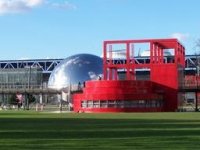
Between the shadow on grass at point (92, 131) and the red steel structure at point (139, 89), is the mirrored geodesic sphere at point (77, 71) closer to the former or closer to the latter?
the red steel structure at point (139, 89)

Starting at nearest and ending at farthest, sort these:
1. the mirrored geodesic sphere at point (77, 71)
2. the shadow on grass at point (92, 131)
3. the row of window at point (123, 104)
A: the shadow on grass at point (92, 131), the row of window at point (123, 104), the mirrored geodesic sphere at point (77, 71)

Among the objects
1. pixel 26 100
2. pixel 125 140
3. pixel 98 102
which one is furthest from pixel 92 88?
pixel 125 140

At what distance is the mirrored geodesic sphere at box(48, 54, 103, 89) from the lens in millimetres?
185875

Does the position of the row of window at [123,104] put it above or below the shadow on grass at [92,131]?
above

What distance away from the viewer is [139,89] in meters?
116

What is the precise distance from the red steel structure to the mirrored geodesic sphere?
48.8 m

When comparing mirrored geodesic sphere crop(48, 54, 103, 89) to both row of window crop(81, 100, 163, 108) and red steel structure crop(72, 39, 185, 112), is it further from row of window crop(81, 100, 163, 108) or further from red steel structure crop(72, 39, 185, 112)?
row of window crop(81, 100, 163, 108)

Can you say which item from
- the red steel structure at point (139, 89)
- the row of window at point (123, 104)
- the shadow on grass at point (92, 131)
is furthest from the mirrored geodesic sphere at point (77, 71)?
the shadow on grass at point (92, 131)

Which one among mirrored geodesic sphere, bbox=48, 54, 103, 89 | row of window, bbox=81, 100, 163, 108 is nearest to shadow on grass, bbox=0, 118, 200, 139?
row of window, bbox=81, 100, 163, 108

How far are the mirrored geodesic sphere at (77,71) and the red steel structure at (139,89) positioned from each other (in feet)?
160

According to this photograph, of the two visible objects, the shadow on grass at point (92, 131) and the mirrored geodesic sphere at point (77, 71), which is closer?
the shadow on grass at point (92, 131)

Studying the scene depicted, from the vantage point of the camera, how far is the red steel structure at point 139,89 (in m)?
114

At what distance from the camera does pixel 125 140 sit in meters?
25.1

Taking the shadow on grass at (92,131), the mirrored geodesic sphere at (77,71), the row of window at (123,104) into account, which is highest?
the mirrored geodesic sphere at (77,71)
